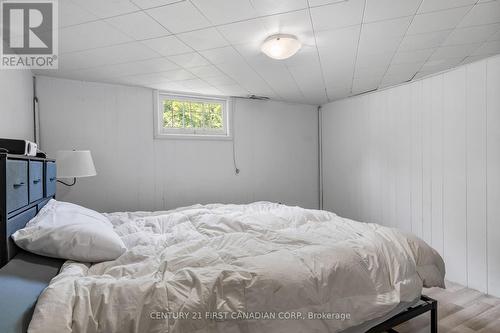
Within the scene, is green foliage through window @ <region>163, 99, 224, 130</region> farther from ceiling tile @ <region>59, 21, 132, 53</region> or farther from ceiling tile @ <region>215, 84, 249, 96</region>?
ceiling tile @ <region>59, 21, 132, 53</region>

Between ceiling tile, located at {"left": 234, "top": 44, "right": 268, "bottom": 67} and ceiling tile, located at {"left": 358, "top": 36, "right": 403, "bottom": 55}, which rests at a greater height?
ceiling tile, located at {"left": 234, "top": 44, "right": 268, "bottom": 67}

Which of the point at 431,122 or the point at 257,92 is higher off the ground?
the point at 257,92

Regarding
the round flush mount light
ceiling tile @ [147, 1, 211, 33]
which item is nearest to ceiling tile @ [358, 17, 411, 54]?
the round flush mount light

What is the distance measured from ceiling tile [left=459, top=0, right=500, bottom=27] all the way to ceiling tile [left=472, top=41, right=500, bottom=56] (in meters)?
0.41

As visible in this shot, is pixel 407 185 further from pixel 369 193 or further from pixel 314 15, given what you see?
pixel 314 15

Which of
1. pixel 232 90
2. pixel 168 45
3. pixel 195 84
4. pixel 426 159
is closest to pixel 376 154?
pixel 426 159

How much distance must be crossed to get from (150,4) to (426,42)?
2.05 metres

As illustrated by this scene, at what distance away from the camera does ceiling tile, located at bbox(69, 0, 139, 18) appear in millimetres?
1511

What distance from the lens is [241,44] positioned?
208 centimetres

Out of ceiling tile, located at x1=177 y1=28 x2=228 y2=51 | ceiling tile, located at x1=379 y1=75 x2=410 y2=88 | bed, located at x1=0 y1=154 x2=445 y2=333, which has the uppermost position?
ceiling tile, located at x1=177 y1=28 x2=228 y2=51

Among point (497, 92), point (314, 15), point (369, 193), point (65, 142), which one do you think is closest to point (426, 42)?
point (497, 92)

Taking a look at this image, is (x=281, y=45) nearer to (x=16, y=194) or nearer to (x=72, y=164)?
(x=16, y=194)

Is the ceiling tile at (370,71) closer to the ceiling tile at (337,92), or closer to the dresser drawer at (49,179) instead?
the ceiling tile at (337,92)

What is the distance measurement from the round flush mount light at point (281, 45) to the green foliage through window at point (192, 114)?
1.81 meters
